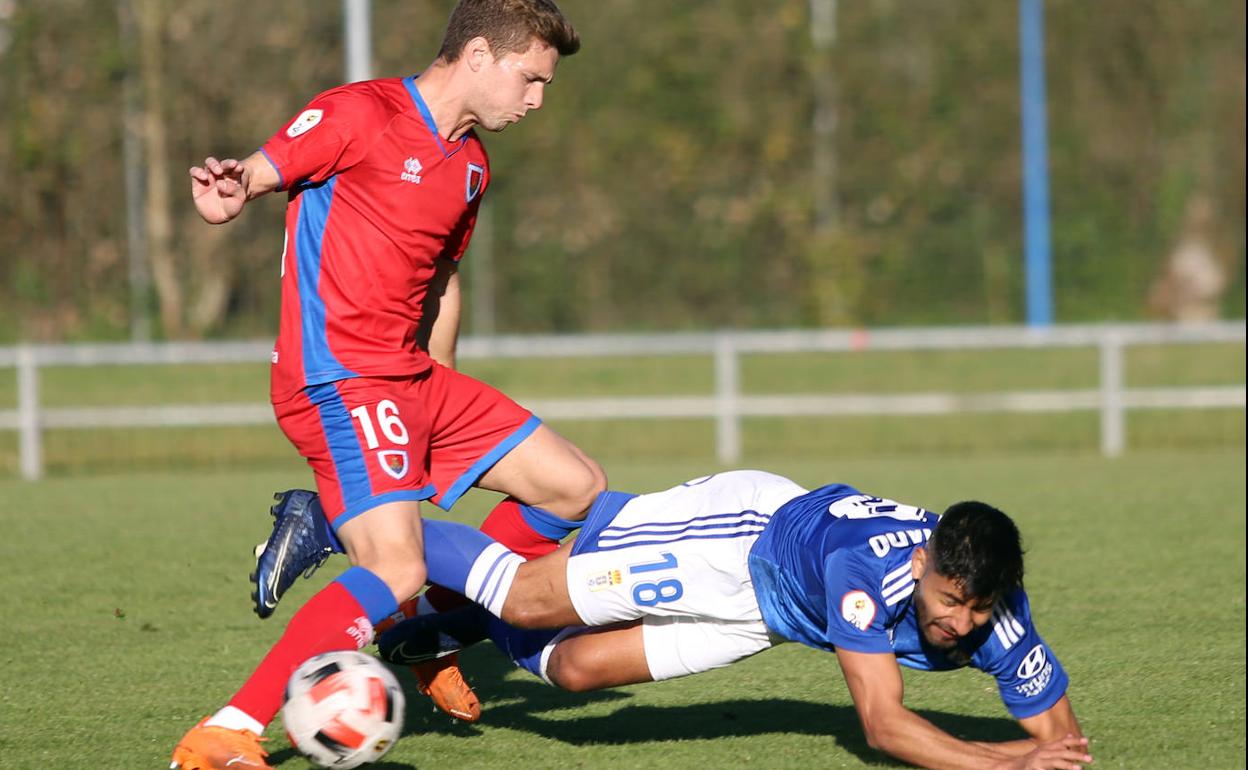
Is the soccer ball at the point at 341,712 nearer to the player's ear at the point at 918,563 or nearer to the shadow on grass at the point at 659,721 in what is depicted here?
the shadow on grass at the point at 659,721

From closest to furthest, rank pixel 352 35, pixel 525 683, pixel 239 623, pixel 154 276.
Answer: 1. pixel 525 683
2. pixel 239 623
3. pixel 352 35
4. pixel 154 276

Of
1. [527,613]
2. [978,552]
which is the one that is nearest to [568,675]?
[527,613]

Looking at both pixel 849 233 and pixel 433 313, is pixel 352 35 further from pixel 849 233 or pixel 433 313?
pixel 433 313

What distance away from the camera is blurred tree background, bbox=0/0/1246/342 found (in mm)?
15047

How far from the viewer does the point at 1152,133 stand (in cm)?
1738

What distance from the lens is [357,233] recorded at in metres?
4.37

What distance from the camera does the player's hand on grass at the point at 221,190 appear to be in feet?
13.3

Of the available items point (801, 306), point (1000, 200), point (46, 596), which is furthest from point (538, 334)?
point (46, 596)

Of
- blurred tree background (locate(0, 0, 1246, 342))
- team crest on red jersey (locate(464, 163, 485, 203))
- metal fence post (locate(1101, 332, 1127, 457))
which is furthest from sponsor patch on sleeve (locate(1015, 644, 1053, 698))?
blurred tree background (locate(0, 0, 1246, 342))

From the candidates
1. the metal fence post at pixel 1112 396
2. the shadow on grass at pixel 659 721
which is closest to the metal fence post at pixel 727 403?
the metal fence post at pixel 1112 396

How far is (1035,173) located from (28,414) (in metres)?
10.1

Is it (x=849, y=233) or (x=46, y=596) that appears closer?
(x=46, y=596)

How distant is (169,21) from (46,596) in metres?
9.90

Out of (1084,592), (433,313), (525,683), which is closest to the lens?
(433,313)
